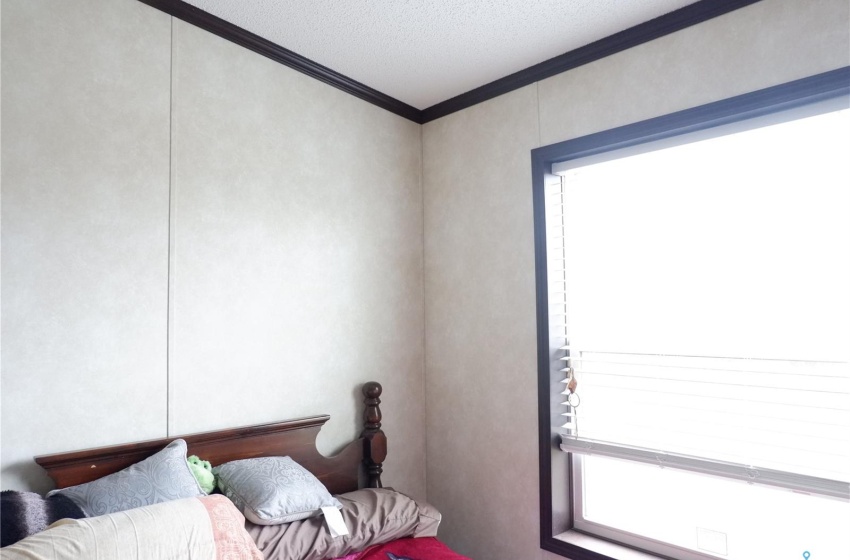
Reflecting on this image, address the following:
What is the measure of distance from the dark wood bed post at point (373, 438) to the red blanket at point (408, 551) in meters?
0.47

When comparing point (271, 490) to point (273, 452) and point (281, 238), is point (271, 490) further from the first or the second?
point (281, 238)

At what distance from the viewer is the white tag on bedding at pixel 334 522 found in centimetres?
198

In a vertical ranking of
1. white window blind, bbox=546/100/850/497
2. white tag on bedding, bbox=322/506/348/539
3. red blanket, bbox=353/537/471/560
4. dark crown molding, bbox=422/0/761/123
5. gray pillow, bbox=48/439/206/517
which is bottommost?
red blanket, bbox=353/537/471/560

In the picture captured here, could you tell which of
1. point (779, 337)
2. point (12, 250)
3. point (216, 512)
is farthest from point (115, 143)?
point (779, 337)

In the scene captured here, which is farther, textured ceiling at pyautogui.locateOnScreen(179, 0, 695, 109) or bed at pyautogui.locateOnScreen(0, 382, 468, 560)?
textured ceiling at pyautogui.locateOnScreen(179, 0, 695, 109)

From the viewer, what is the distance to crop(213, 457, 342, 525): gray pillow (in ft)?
6.20

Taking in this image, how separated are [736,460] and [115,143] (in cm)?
252

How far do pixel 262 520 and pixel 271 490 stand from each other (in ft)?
0.34

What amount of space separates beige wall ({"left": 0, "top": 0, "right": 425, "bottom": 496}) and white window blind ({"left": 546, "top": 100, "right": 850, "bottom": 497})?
1.00 m

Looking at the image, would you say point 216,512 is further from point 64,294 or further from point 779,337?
point 779,337

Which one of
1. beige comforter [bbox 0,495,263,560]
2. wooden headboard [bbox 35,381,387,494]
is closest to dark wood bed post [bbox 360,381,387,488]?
wooden headboard [bbox 35,381,387,494]

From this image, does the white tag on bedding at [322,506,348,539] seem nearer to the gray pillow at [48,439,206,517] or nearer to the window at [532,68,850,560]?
the gray pillow at [48,439,206,517]

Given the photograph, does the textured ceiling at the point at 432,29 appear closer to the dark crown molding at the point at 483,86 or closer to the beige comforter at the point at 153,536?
the dark crown molding at the point at 483,86

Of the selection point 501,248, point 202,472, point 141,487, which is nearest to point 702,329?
point 501,248
